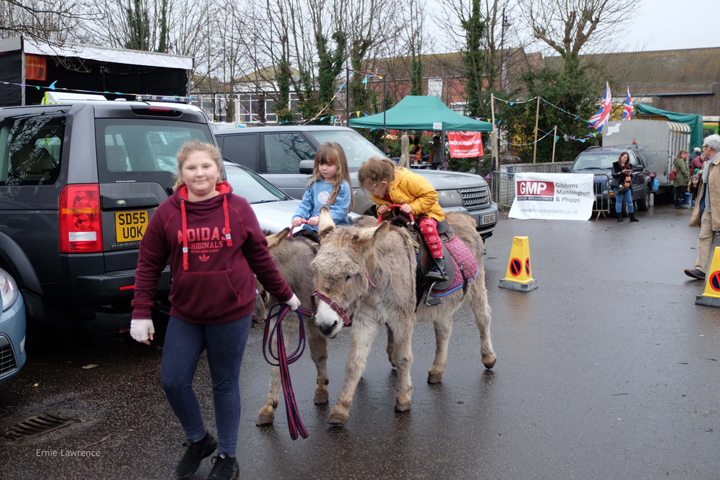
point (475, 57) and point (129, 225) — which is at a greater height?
point (475, 57)

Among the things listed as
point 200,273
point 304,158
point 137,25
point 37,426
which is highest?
point 137,25

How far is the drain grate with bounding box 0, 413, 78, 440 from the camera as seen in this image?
4.14m

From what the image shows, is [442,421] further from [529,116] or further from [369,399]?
[529,116]

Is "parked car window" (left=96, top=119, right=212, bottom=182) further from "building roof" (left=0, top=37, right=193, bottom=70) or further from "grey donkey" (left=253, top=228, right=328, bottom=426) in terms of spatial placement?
"building roof" (left=0, top=37, right=193, bottom=70)

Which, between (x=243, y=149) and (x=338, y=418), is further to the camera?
(x=243, y=149)

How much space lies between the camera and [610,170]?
18.8 metres

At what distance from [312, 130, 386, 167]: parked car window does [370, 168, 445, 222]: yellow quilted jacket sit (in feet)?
17.8

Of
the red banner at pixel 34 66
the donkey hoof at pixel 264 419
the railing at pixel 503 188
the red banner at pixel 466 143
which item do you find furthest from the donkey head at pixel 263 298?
the red banner at pixel 466 143

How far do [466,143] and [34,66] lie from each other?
15.6 meters

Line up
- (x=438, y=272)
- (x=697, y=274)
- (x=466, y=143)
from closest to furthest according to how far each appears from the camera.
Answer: (x=438, y=272) < (x=697, y=274) < (x=466, y=143)

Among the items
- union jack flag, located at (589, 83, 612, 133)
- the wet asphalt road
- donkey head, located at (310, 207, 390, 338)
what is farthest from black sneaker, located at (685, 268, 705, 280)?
union jack flag, located at (589, 83, 612, 133)

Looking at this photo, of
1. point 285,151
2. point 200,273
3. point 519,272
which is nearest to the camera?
point 200,273
